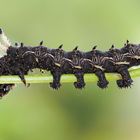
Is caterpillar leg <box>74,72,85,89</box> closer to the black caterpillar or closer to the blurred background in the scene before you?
the black caterpillar

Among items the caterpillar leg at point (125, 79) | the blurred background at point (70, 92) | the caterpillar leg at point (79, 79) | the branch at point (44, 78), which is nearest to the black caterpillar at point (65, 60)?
the caterpillar leg at point (125, 79)

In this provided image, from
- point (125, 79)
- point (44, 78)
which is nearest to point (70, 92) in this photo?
point (125, 79)

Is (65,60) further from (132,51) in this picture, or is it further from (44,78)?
(44,78)

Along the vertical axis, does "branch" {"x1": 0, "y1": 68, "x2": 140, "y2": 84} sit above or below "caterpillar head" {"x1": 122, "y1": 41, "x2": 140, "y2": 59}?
below

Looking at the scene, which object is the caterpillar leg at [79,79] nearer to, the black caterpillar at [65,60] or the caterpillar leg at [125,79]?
the black caterpillar at [65,60]

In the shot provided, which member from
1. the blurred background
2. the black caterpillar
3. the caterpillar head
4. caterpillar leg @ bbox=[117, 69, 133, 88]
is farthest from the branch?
the blurred background

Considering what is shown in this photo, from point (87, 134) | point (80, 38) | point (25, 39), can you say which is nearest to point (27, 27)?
point (25, 39)

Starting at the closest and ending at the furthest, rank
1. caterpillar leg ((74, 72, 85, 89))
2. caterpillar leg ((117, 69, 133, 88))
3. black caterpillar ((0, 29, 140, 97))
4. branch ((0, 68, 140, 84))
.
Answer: branch ((0, 68, 140, 84)) < caterpillar leg ((74, 72, 85, 89)) < caterpillar leg ((117, 69, 133, 88)) < black caterpillar ((0, 29, 140, 97))

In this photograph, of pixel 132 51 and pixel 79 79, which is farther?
pixel 132 51

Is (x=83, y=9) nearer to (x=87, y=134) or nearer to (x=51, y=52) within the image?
(x=87, y=134)
